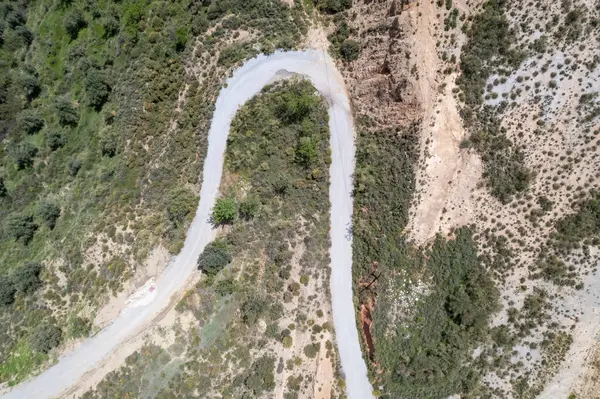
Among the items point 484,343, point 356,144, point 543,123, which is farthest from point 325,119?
point 484,343

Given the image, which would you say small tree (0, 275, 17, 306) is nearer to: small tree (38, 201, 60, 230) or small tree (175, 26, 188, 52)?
small tree (38, 201, 60, 230)

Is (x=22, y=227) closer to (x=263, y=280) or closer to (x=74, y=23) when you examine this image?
(x=74, y=23)

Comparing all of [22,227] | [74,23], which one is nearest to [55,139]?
[22,227]

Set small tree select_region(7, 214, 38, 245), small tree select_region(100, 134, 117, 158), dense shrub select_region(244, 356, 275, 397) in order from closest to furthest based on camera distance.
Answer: dense shrub select_region(244, 356, 275, 397) → small tree select_region(100, 134, 117, 158) → small tree select_region(7, 214, 38, 245)

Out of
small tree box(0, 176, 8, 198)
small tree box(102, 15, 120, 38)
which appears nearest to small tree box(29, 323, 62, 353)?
small tree box(0, 176, 8, 198)

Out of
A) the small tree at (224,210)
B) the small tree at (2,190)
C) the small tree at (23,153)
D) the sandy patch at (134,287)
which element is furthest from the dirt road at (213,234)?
the small tree at (23,153)

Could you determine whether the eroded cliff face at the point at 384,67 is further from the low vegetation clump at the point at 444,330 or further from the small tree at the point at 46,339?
the small tree at the point at 46,339
